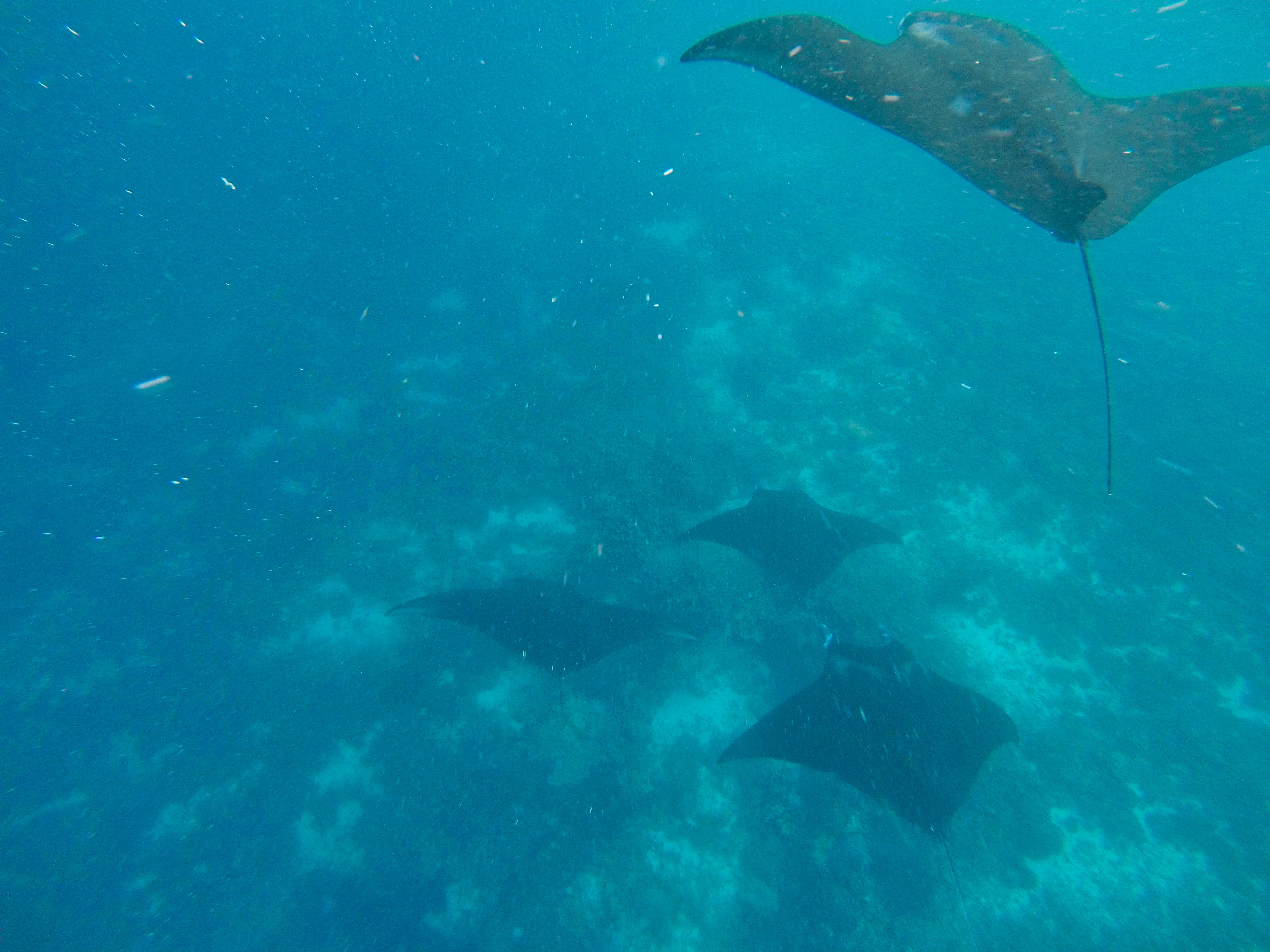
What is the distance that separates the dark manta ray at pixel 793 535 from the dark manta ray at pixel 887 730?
2094 millimetres

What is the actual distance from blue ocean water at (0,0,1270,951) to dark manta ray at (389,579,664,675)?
2.77 ft

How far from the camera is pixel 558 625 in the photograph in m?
8.07

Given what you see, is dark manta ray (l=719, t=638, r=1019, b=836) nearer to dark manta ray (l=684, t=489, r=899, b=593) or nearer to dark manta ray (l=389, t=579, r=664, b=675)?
dark manta ray (l=684, t=489, r=899, b=593)

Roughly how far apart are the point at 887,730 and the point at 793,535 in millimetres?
3507

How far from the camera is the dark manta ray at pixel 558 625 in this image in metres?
8.06

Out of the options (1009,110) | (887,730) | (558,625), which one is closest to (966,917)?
(887,730)

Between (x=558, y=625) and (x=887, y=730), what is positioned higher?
(x=887, y=730)

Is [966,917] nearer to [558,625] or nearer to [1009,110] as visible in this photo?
[558,625]

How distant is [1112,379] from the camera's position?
596 inches

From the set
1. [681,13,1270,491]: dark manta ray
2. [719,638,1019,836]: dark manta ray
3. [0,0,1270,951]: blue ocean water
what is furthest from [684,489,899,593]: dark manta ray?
[681,13,1270,491]: dark manta ray

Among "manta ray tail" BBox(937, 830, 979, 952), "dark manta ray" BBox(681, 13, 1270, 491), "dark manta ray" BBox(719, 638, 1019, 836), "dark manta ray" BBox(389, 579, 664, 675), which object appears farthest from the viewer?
"dark manta ray" BBox(389, 579, 664, 675)

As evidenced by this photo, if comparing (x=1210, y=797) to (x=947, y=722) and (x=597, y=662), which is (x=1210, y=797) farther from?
(x=597, y=662)

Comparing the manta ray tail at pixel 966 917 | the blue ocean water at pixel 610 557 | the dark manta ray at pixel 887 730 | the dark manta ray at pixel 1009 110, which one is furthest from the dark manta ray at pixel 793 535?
the dark manta ray at pixel 1009 110

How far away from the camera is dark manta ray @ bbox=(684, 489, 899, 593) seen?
9125mm
